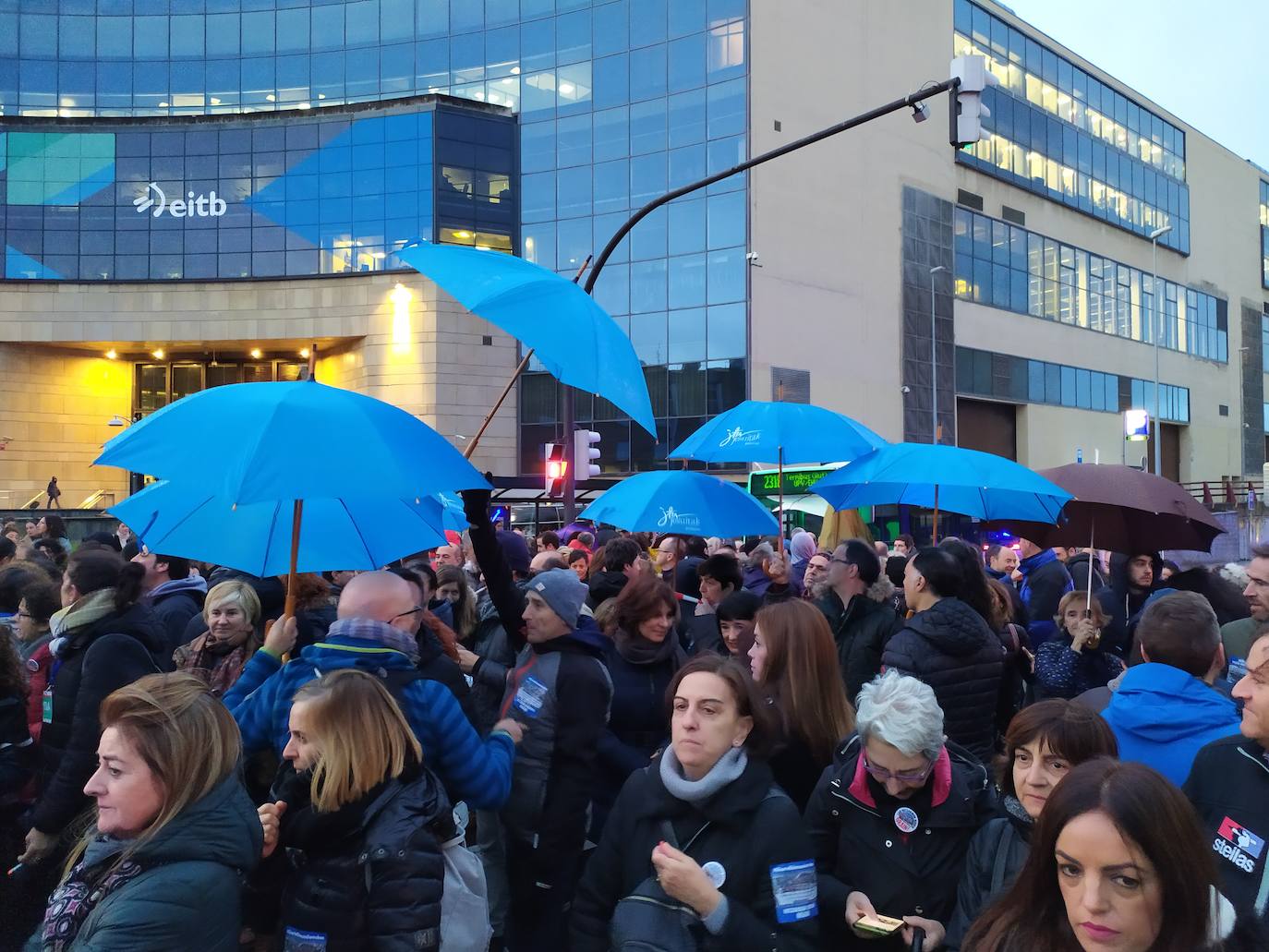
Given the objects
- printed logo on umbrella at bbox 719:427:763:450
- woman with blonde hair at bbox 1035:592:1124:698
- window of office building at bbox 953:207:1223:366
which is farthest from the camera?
window of office building at bbox 953:207:1223:366

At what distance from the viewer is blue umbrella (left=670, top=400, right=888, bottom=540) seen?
7.63 meters

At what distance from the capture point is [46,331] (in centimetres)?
4169

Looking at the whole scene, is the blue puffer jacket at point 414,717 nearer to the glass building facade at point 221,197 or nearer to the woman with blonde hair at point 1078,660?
the woman with blonde hair at point 1078,660

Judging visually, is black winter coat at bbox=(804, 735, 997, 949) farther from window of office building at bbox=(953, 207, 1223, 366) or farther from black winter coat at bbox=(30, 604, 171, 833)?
window of office building at bbox=(953, 207, 1223, 366)

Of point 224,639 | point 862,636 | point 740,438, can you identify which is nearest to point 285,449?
point 224,639

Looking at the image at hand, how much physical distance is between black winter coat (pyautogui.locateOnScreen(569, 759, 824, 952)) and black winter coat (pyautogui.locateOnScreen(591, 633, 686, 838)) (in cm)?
126

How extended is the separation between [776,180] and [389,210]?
1644 cm

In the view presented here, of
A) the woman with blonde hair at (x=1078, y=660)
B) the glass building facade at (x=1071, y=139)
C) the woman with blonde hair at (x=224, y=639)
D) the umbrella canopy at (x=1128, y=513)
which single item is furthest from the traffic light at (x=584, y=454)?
the glass building facade at (x=1071, y=139)

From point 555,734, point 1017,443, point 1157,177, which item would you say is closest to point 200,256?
point 1017,443

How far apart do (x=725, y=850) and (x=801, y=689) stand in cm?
125

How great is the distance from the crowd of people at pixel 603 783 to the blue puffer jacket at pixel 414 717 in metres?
0.01

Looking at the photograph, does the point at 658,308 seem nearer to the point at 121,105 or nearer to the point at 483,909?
the point at 121,105

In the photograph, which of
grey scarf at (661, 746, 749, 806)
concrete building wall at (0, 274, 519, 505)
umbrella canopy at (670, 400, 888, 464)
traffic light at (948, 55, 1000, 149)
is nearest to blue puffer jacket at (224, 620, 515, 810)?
grey scarf at (661, 746, 749, 806)

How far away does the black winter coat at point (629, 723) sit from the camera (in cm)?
430
